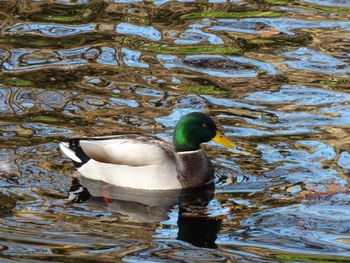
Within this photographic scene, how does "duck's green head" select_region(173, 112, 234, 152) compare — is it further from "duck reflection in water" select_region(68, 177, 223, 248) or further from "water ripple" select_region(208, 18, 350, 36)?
"water ripple" select_region(208, 18, 350, 36)

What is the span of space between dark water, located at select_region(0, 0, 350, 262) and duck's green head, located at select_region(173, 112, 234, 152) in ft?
1.02

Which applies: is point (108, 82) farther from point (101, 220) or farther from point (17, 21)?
point (101, 220)

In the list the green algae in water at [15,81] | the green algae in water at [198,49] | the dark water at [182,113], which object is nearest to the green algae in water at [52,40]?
the dark water at [182,113]

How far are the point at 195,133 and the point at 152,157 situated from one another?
1.55ft

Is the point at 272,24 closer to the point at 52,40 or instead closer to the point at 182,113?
the point at 52,40

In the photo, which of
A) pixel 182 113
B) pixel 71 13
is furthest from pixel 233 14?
pixel 182 113

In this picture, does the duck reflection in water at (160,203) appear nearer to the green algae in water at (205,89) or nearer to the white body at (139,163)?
the white body at (139,163)

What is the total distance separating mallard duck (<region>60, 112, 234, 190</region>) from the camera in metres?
8.83

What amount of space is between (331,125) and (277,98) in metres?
0.91

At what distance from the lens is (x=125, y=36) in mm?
12383

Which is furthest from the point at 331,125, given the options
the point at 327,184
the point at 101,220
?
the point at 101,220

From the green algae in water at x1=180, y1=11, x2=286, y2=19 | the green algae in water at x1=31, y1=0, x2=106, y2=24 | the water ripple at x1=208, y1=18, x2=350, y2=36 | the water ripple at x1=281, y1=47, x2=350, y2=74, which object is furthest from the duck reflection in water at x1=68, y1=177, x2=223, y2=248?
the green algae in water at x1=180, y1=11, x2=286, y2=19

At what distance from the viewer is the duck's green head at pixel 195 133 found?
8945mm

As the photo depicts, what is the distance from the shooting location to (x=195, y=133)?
901 centimetres
